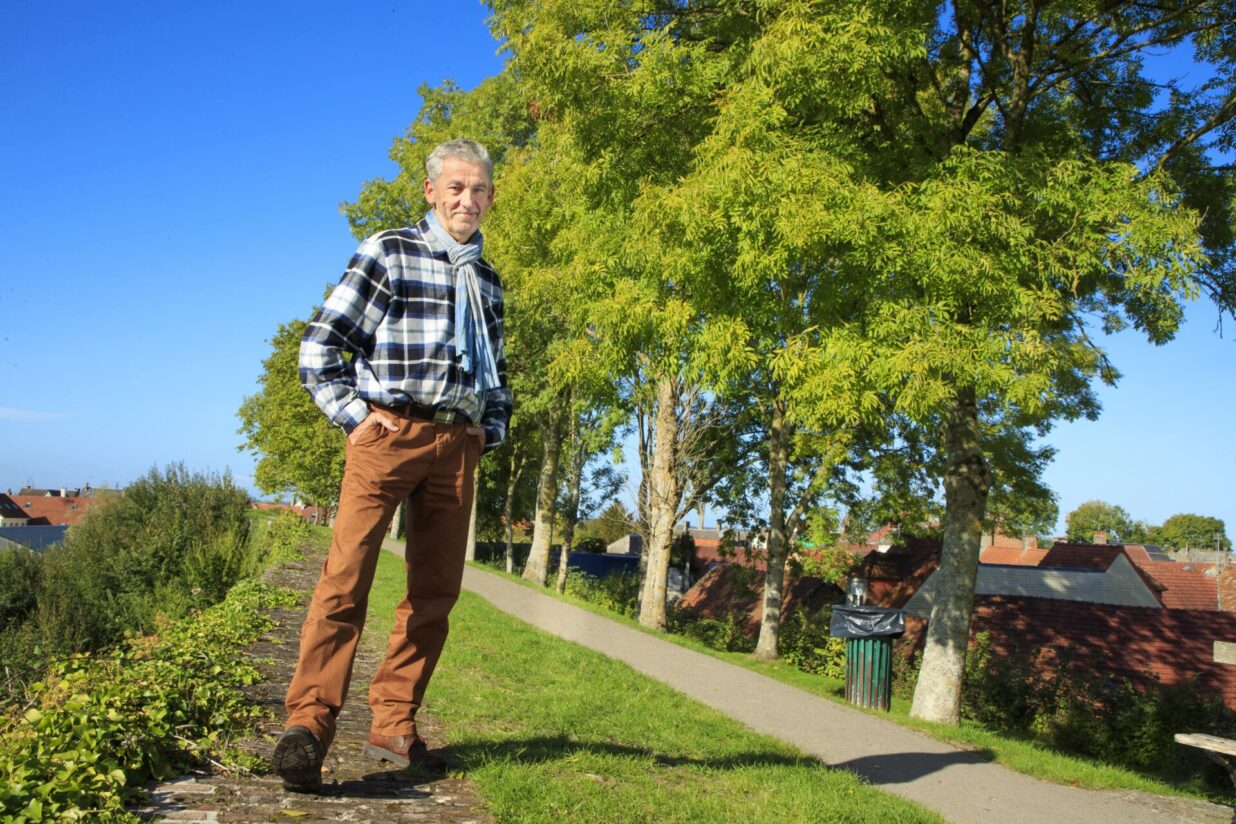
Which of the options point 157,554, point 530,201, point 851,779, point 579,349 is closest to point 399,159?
point 530,201

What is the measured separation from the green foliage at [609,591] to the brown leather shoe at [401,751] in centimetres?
2286

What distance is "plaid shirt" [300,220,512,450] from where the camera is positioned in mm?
3150

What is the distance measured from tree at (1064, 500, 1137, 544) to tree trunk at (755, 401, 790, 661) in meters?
108

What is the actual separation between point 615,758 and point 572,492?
25385 millimetres

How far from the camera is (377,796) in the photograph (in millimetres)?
3207

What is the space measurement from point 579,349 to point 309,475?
33.1m

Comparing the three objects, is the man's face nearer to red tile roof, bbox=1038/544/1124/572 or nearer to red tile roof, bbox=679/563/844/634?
red tile roof, bbox=679/563/844/634

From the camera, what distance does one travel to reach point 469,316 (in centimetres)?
342

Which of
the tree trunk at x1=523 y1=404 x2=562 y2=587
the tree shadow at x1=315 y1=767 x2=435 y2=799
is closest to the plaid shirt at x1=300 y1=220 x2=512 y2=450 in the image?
the tree shadow at x1=315 y1=767 x2=435 y2=799

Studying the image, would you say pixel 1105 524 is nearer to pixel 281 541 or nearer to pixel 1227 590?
pixel 1227 590

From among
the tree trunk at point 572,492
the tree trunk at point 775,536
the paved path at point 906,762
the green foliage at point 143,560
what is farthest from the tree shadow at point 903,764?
the tree trunk at point 572,492

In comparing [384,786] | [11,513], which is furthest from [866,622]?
[11,513]

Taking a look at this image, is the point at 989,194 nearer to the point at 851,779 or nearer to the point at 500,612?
the point at 851,779

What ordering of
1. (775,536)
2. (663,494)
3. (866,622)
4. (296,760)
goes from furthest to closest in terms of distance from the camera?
(663,494) → (775,536) → (866,622) → (296,760)
